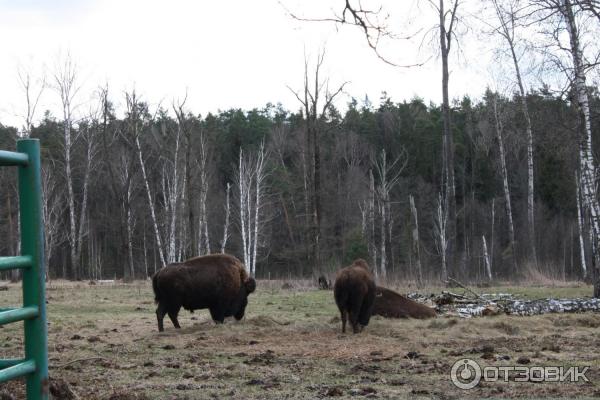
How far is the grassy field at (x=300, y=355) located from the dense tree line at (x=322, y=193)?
119 feet

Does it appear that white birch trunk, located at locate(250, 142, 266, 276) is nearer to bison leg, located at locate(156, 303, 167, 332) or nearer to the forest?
the forest

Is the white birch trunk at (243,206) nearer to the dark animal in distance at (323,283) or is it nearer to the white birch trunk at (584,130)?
the dark animal in distance at (323,283)

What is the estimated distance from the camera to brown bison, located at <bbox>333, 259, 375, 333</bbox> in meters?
11.6

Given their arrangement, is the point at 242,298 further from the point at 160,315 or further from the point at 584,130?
the point at 584,130

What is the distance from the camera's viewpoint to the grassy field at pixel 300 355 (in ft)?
21.4

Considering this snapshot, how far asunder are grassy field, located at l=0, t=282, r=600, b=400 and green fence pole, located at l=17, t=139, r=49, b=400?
2609mm

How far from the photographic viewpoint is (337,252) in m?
56.8

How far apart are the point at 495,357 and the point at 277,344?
126 inches

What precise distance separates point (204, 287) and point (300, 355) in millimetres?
4355

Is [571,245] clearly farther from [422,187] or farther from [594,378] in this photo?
[594,378]

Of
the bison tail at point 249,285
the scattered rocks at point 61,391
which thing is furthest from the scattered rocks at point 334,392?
the bison tail at point 249,285

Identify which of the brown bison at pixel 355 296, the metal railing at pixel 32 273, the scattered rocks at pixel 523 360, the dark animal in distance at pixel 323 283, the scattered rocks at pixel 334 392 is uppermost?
the metal railing at pixel 32 273

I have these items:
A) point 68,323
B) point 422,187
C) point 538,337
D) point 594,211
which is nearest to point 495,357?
point 538,337

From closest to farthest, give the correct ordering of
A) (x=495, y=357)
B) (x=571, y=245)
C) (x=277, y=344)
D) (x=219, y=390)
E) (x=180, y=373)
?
(x=219, y=390) → (x=180, y=373) → (x=495, y=357) → (x=277, y=344) → (x=571, y=245)
